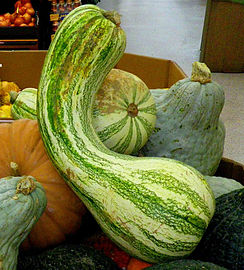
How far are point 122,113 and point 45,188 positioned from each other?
22 cm

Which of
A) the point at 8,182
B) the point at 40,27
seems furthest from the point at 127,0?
the point at 8,182

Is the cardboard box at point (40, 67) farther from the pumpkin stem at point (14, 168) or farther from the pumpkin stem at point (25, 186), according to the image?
the pumpkin stem at point (25, 186)

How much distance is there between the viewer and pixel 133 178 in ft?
2.00

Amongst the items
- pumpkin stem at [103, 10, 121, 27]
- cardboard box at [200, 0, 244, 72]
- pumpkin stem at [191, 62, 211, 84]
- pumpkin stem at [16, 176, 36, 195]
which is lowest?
cardboard box at [200, 0, 244, 72]

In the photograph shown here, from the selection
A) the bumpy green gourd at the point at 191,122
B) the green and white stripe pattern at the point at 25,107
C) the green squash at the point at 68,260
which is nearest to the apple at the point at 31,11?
the green and white stripe pattern at the point at 25,107

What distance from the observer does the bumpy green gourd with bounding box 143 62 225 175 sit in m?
0.90

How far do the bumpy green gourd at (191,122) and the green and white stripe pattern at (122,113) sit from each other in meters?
0.11

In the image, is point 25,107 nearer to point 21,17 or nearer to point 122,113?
point 122,113

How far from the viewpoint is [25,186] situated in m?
0.56

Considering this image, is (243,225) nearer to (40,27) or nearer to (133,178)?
(133,178)

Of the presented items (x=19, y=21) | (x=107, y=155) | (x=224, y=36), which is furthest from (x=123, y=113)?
(x=224, y=36)

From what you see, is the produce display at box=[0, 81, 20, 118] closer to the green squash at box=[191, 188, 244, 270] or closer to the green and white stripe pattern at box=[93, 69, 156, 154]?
the green and white stripe pattern at box=[93, 69, 156, 154]

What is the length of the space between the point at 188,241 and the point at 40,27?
8.35 feet

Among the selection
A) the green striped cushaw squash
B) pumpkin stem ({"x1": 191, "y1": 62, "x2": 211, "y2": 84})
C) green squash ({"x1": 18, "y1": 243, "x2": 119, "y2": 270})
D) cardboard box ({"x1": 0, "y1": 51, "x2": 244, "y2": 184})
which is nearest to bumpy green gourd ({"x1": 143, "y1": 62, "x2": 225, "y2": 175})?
pumpkin stem ({"x1": 191, "y1": 62, "x2": 211, "y2": 84})
